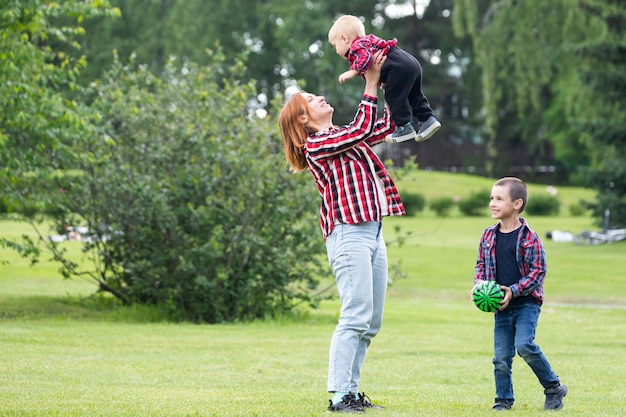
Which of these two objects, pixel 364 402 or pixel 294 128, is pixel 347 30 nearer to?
pixel 294 128

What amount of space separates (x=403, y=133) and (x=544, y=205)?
40157 mm

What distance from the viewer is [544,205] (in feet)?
148

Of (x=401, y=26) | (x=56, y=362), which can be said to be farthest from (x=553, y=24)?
(x=401, y=26)

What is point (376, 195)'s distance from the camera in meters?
6.14

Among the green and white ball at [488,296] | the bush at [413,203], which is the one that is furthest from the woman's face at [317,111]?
the bush at [413,203]

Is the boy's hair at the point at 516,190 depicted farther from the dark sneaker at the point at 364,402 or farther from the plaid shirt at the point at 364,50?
the dark sneaker at the point at 364,402

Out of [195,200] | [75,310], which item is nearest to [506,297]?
[195,200]

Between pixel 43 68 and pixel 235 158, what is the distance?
3035mm

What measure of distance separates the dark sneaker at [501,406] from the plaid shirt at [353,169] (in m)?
1.46

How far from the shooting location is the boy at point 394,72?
5.98 metres

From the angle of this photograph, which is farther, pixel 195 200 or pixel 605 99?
pixel 605 99

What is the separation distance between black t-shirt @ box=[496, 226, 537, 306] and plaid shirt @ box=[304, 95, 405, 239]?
810 mm

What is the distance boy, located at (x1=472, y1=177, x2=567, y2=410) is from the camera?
656cm

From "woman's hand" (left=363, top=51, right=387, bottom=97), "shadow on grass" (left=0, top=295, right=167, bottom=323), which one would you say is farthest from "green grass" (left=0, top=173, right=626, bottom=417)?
"woman's hand" (left=363, top=51, right=387, bottom=97)
